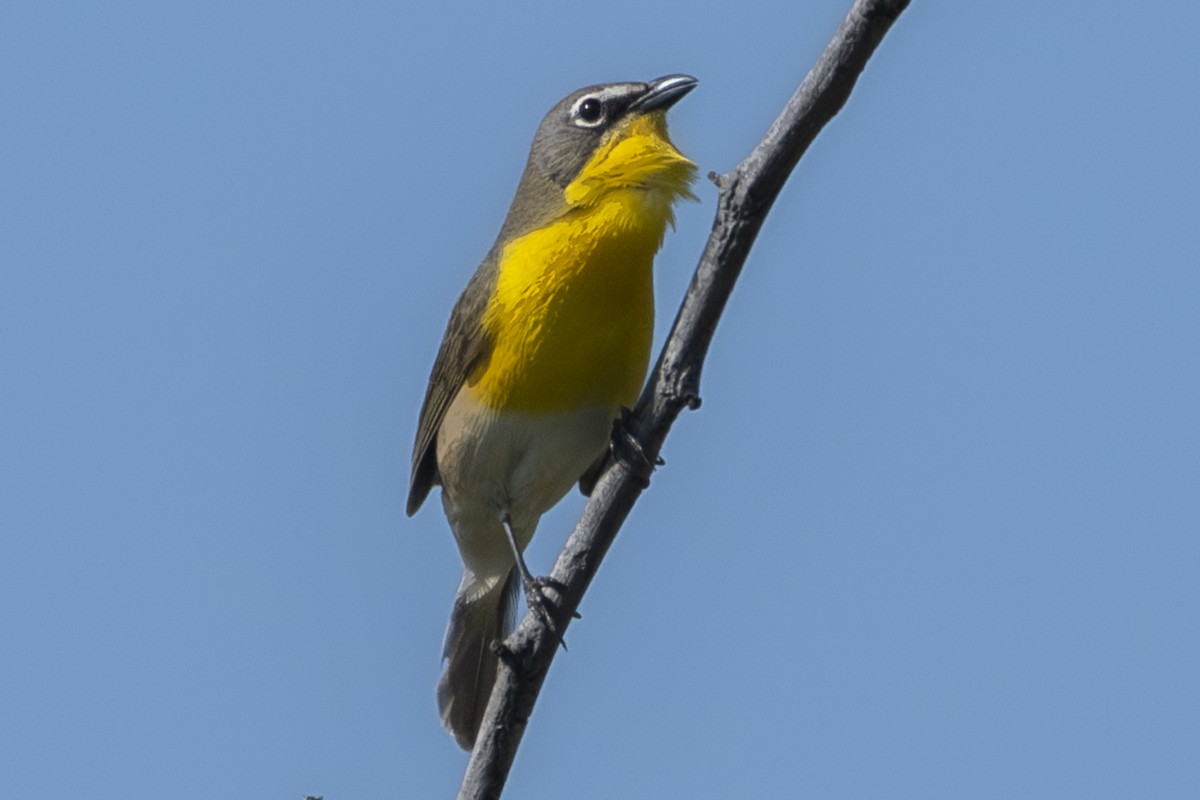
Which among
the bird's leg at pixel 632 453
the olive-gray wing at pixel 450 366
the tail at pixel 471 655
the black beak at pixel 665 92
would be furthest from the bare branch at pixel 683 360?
the tail at pixel 471 655

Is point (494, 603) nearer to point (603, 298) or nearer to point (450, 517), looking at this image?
point (450, 517)

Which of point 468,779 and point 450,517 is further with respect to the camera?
point 450,517

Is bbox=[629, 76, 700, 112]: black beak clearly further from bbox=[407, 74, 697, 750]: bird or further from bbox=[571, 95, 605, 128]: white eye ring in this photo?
bbox=[571, 95, 605, 128]: white eye ring

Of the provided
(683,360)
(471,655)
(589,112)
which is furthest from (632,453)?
(471,655)

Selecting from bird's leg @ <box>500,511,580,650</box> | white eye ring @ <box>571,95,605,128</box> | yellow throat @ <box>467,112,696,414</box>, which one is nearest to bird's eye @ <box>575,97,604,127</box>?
white eye ring @ <box>571,95,605,128</box>

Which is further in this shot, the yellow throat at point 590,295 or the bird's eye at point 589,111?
the bird's eye at point 589,111

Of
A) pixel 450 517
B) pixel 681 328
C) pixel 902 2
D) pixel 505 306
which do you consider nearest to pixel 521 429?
pixel 505 306

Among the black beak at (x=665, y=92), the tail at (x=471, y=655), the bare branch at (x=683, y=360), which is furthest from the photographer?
the tail at (x=471, y=655)

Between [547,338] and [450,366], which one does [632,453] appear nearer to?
[547,338]

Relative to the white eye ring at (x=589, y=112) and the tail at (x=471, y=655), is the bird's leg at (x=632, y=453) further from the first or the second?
the tail at (x=471, y=655)

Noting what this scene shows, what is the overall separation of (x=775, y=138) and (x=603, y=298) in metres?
2.11

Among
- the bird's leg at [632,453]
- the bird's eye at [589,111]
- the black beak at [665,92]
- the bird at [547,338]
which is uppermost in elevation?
the bird's eye at [589,111]

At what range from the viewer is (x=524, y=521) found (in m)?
7.52

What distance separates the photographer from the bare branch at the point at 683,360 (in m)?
4.30
